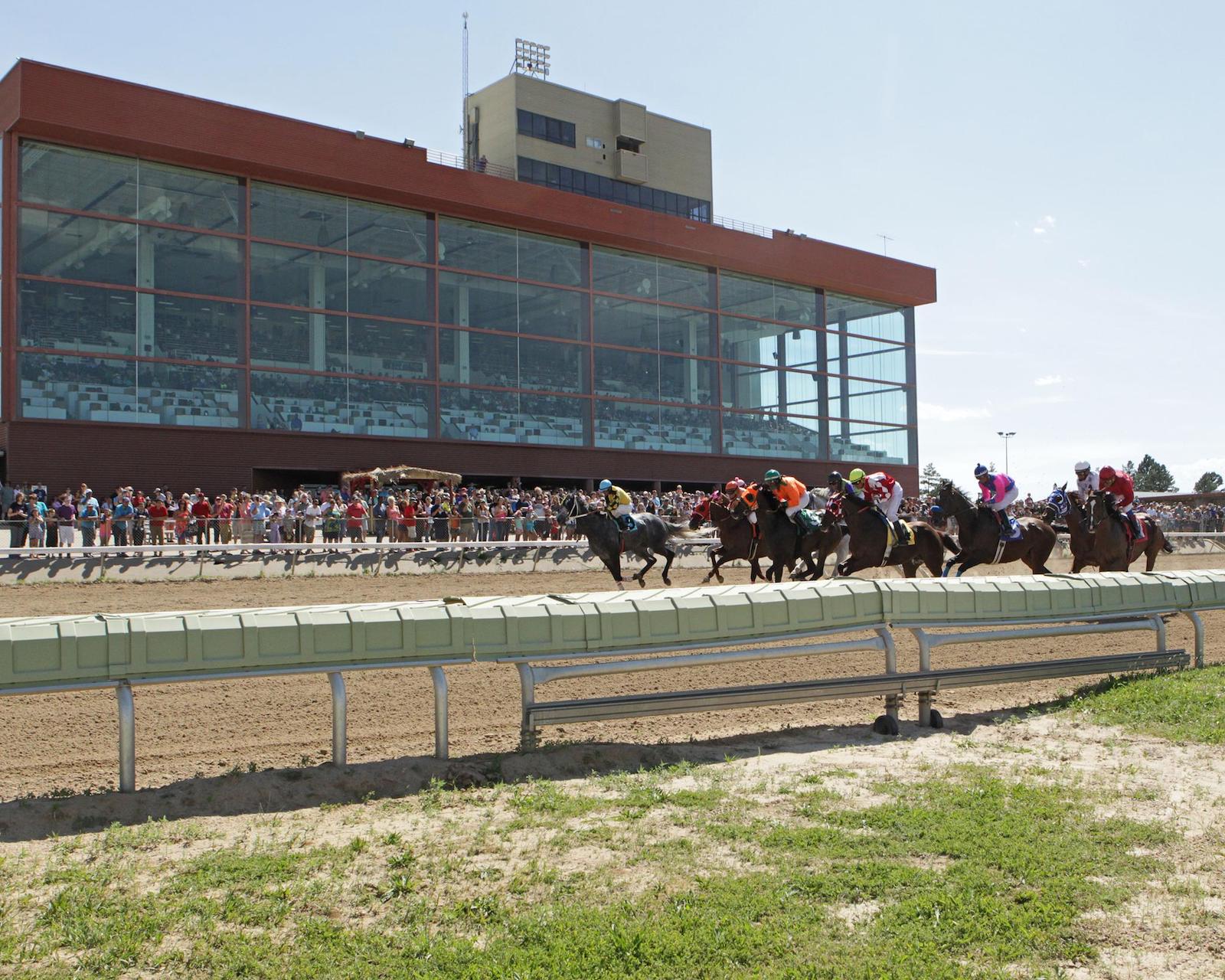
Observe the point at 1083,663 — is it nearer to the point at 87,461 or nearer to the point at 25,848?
the point at 25,848

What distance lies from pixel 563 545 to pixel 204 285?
646 inches

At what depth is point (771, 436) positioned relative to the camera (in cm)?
4775

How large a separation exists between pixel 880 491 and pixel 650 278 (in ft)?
99.4

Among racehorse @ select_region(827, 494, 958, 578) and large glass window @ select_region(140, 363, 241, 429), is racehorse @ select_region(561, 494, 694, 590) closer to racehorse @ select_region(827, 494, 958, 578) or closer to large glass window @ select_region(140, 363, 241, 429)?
racehorse @ select_region(827, 494, 958, 578)

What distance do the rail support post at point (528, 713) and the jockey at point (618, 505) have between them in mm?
11597

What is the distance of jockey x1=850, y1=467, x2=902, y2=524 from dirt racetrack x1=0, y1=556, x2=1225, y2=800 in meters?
5.08

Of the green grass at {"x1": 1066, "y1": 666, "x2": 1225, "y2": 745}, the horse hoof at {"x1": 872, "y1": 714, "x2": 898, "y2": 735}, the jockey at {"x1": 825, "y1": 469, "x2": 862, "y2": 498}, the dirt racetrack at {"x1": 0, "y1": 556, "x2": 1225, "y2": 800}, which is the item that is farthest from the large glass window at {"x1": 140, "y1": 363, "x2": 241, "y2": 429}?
the green grass at {"x1": 1066, "y1": 666, "x2": 1225, "y2": 745}

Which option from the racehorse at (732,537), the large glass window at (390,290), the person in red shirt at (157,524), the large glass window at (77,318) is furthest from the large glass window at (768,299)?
the person in red shirt at (157,524)

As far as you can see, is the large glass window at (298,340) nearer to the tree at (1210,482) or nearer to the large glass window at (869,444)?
the large glass window at (869,444)

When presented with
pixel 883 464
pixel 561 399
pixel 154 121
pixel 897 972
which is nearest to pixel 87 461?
pixel 154 121

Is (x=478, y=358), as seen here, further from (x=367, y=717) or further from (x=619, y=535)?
(x=367, y=717)

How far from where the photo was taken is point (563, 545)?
24.5 meters

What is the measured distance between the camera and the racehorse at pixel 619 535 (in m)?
18.1

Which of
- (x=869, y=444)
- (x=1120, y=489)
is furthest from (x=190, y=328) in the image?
(x=869, y=444)
